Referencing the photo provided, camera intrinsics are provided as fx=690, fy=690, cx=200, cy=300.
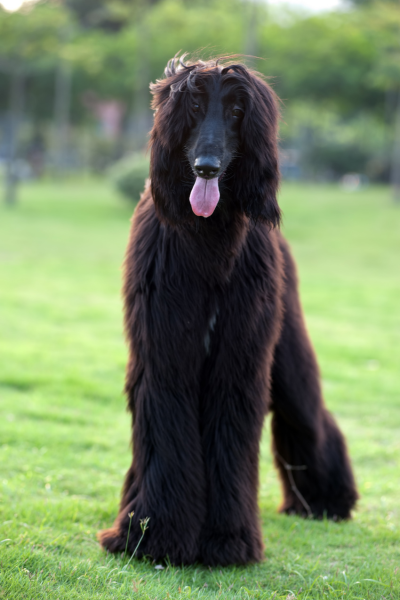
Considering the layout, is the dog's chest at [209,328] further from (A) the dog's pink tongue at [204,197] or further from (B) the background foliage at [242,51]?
(B) the background foliage at [242,51]

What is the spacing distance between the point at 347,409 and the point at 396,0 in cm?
2680

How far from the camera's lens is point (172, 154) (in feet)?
8.98

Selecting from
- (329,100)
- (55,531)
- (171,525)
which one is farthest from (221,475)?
(329,100)

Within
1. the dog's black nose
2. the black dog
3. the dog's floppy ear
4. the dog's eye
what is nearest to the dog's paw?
the black dog

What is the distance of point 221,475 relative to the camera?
10.2 feet

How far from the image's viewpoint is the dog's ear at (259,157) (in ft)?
8.82

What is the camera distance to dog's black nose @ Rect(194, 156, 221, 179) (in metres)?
2.56

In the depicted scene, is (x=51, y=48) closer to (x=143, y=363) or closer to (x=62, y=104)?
(x=62, y=104)

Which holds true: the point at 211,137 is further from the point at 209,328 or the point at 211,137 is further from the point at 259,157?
the point at 209,328

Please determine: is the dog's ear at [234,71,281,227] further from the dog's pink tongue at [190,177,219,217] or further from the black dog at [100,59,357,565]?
the dog's pink tongue at [190,177,219,217]

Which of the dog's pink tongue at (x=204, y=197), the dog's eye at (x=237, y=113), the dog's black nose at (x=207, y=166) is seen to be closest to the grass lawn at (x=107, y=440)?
the dog's pink tongue at (x=204, y=197)

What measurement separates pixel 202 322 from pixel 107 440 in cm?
252

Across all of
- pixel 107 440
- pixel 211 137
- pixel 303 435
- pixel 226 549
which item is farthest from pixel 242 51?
pixel 226 549

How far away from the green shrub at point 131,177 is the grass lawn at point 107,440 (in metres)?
5.36
